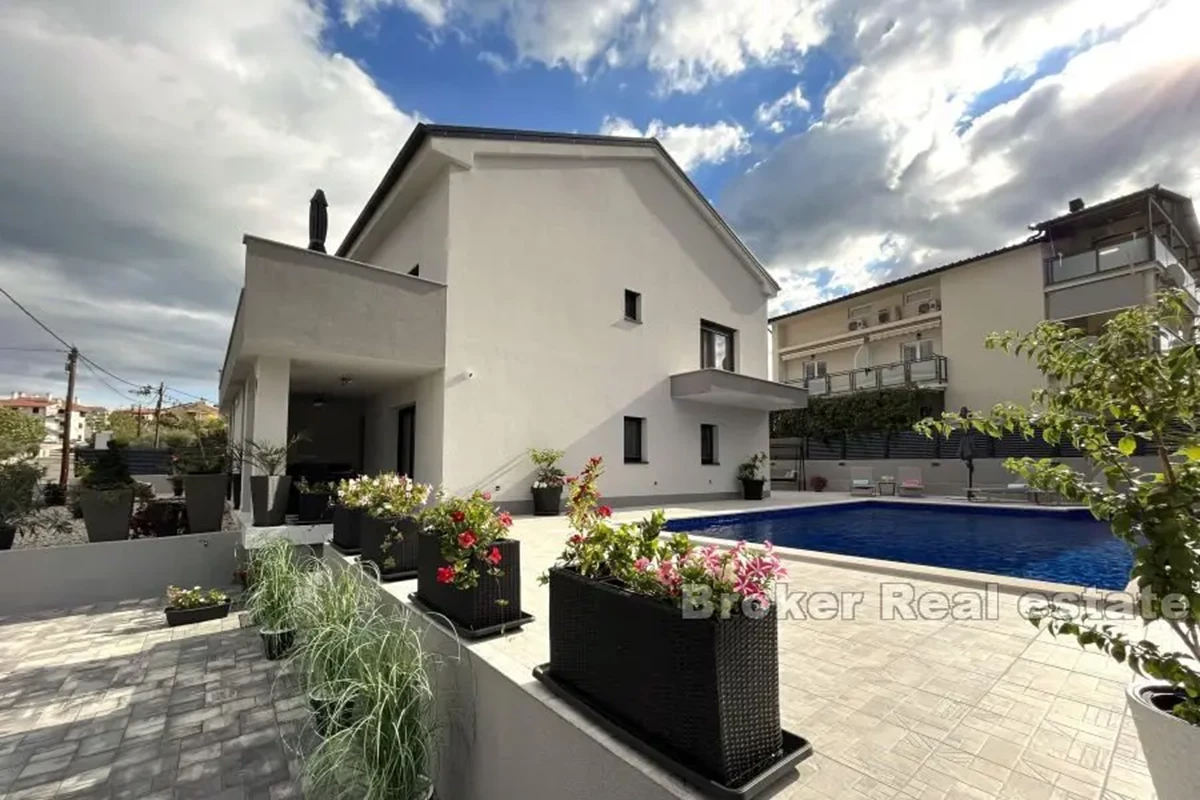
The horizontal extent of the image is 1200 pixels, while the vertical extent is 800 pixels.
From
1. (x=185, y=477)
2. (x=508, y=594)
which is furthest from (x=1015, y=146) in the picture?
(x=185, y=477)

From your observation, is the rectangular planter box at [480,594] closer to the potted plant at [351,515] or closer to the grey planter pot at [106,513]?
the potted plant at [351,515]

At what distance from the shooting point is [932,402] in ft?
70.2

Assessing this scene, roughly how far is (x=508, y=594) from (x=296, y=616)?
2.30m

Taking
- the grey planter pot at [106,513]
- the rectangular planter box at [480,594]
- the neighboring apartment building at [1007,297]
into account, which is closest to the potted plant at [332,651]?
the rectangular planter box at [480,594]

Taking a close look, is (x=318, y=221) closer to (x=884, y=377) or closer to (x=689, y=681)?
(x=689, y=681)

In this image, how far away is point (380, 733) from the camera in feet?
8.67

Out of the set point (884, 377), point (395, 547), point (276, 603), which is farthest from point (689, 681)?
point (884, 377)

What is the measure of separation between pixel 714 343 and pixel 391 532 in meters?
12.2

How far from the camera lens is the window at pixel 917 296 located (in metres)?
23.6

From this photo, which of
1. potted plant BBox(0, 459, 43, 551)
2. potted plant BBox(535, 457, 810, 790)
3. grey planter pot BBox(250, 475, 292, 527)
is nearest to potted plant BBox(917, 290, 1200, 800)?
potted plant BBox(535, 457, 810, 790)

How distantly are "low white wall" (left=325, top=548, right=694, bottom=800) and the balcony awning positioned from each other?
1004cm

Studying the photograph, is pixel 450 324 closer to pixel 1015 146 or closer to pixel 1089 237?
pixel 1015 146

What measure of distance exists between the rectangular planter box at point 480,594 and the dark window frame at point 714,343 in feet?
39.0

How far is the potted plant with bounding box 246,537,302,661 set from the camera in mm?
5008
